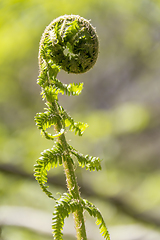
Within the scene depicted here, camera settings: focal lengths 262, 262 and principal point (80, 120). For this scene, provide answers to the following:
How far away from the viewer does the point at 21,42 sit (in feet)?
10.0

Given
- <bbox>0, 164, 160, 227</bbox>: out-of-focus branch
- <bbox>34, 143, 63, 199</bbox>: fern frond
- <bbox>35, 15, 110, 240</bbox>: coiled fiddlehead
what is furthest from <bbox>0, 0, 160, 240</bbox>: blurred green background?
<bbox>34, 143, 63, 199</bbox>: fern frond

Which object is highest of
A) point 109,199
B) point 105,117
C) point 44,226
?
point 105,117

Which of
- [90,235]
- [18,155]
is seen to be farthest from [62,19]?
[18,155]

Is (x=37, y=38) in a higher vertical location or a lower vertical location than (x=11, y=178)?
higher

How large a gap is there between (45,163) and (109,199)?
114 inches

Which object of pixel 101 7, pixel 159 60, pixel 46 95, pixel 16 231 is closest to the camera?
pixel 46 95

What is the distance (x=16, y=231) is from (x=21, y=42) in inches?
81.2

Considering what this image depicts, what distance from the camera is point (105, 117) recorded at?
3301 millimetres

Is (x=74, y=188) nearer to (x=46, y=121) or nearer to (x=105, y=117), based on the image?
(x=46, y=121)

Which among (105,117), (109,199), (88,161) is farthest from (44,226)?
(88,161)

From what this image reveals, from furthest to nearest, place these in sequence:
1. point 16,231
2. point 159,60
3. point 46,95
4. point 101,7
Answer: point 159,60
point 101,7
point 16,231
point 46,95

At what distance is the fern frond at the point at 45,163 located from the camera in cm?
48

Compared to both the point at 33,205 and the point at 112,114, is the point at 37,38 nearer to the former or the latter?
the point at 112,114

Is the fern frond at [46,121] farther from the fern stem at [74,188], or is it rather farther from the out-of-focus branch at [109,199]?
the out-of-focus branch at [109,199]
